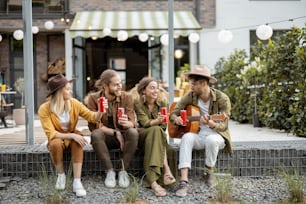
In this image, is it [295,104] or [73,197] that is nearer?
[73,197]

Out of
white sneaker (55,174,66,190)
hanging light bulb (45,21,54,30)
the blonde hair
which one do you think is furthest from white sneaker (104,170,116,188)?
hanging light bulb (45,21,54,30)

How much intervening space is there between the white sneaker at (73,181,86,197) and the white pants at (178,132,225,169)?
38.1 inches

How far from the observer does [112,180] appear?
175 inches

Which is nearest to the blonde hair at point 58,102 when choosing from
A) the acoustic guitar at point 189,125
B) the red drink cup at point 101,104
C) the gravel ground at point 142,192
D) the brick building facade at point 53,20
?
the red drink cup at point 101,104

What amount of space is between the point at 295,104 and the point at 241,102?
3.29 metres

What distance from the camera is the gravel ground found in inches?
160

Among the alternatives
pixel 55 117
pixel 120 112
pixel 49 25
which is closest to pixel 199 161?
pixel 120 112

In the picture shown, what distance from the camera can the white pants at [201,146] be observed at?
439 centimetres

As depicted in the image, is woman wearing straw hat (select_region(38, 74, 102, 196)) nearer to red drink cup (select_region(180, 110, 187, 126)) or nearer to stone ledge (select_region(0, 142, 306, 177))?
stone ledge (select_region(0, 142, 306, 177))

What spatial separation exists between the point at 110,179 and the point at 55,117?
0.83 metres

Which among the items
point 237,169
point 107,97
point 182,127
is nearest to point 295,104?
point 237,169

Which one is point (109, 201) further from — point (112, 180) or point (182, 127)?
point (182, 127)

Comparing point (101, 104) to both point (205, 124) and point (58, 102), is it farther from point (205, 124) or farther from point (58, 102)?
point (205, 124)

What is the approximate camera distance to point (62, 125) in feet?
14.6
